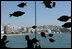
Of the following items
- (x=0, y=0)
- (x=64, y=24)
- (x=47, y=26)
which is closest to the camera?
(x=64, y=24)

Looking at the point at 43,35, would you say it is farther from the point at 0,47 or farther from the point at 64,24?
the point at 0,47

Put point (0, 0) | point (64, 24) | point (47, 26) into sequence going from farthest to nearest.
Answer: point (47, 26) → point (0, 0) → point (64, 24)

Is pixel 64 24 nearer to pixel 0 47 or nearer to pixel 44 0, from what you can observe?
pixel 44 0

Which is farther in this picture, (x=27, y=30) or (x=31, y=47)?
(x=27, y=30)

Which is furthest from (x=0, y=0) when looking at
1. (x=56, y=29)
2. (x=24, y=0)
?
(x=56, y=29)

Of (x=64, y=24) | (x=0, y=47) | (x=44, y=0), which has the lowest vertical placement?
(x=0, y=47)

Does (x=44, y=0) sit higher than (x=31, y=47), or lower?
higher

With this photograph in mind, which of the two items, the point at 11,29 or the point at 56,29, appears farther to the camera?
the point at 11,29

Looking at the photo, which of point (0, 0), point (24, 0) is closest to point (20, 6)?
point (24, 0)

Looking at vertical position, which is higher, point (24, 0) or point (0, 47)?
point (24, 0)
